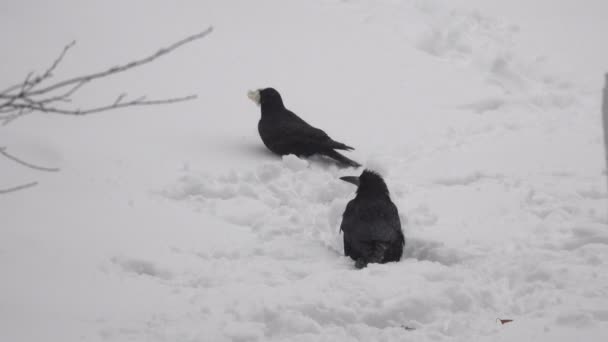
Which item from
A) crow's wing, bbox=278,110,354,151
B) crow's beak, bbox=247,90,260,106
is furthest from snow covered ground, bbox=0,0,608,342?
crow's beak, bbox=247,90,260,106

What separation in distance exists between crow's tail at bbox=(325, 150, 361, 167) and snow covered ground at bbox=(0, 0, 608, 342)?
17 centimetres

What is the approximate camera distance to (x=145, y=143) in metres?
7.99

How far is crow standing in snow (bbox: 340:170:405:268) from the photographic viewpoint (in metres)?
5.83

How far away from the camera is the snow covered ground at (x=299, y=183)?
438 centimetres

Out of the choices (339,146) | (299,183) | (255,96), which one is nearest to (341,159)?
(339,146)

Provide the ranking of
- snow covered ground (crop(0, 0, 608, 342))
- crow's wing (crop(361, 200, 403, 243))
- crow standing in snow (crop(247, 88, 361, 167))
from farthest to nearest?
crow standing in snow (crop(247, 88, 361, 167)) < crow's wing (crop(361, 200, 403, 243)) < snow covered ground (crop(0, 0, 608, 342))

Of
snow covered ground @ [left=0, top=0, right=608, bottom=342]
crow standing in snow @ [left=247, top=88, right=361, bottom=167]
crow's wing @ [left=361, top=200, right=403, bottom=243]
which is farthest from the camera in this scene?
crow standing in snow @ [left=247, top=88, right=361, bottom=167]

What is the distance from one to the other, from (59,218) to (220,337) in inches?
79.1

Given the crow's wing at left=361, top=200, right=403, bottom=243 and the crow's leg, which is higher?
the crow's wing at left=361, top=200, right=403, bottom=243

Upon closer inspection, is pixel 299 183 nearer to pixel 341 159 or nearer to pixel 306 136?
pixel 341 159

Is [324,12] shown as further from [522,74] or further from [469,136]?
[469,136]

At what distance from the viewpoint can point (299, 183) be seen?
24.6 feet

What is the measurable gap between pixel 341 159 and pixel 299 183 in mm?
Answer: 1183

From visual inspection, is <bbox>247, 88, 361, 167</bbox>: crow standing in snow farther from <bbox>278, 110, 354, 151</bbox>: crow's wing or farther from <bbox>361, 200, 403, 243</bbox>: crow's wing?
<bbox>361, 200, 403, 243</bbox>: crow's wing
